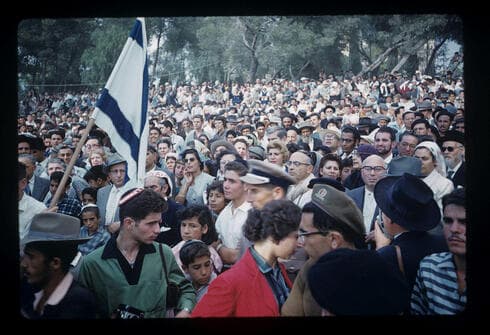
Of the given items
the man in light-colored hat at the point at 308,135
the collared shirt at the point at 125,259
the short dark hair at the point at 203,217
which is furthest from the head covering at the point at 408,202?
the collared shirt at the point at 125,259

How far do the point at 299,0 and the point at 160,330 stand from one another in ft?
5.75

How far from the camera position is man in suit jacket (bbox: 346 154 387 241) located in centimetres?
310

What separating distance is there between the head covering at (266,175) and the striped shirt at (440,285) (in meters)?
0.75

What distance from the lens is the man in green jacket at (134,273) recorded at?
3.03 m

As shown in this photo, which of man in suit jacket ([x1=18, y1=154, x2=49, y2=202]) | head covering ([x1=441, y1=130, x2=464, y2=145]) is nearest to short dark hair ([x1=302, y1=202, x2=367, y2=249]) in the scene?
head covering ([x1=441, y1=130, x2=464, y2=145])

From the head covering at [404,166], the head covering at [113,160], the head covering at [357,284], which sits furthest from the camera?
the head covering at [113,160]

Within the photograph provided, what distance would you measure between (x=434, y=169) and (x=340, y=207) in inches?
20.2

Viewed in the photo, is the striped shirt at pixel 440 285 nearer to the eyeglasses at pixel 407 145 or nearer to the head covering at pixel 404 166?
the head covering at pixel 404 166

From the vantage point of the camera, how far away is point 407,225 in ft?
10.00

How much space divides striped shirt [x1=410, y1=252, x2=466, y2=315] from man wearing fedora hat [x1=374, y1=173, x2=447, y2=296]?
0.11 feet

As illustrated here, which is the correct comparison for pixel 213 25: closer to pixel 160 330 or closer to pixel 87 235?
pixel 87 235

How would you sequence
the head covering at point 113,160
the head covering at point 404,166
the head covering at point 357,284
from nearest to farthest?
1. the head covering at point 357,284
2. the head covering at point 404,166
3. the head covering at point 113,160

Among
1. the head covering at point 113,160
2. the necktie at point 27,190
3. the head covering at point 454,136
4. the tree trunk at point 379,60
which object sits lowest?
the necktie at point 27,190

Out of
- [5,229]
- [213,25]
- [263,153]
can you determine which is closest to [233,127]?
[263,153]
